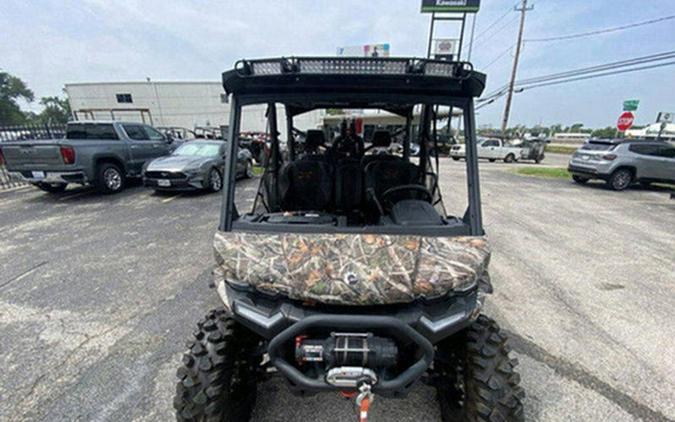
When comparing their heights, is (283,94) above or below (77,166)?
above

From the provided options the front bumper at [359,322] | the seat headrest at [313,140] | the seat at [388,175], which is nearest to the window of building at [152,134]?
the seat headrest at [313,140]

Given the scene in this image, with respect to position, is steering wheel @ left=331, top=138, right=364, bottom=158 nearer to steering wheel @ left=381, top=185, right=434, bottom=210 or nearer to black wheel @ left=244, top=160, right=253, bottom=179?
steering wheel @ left=381, top=185, right=434, bottom=210

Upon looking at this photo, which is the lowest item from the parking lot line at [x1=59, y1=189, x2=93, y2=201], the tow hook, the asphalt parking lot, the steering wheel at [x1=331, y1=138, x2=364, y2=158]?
the asphalt parking lot

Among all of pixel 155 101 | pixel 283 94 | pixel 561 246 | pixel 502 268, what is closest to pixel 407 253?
pixel 283 94

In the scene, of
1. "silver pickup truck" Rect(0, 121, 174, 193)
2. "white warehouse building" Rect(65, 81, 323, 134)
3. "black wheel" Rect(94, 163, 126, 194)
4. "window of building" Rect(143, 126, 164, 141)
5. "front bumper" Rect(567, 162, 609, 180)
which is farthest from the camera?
"white warehouse building" Rect(65, 81, 323, 134)

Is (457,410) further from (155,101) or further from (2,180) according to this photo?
(155,101)

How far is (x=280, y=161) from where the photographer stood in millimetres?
3441

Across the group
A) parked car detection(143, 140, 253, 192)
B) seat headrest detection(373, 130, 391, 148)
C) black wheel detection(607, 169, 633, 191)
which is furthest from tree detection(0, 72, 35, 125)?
black wheel detection(607, 169, 633, 191)

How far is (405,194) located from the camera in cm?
267

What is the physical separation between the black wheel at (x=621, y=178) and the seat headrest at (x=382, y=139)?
10272 mm

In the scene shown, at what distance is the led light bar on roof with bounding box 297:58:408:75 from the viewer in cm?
162

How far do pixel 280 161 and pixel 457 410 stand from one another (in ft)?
9.05

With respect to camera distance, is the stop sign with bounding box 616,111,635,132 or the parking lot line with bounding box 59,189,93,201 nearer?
the parking lot line with bounding box 59,189,93,201

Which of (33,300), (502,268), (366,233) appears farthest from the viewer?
(502,268)
